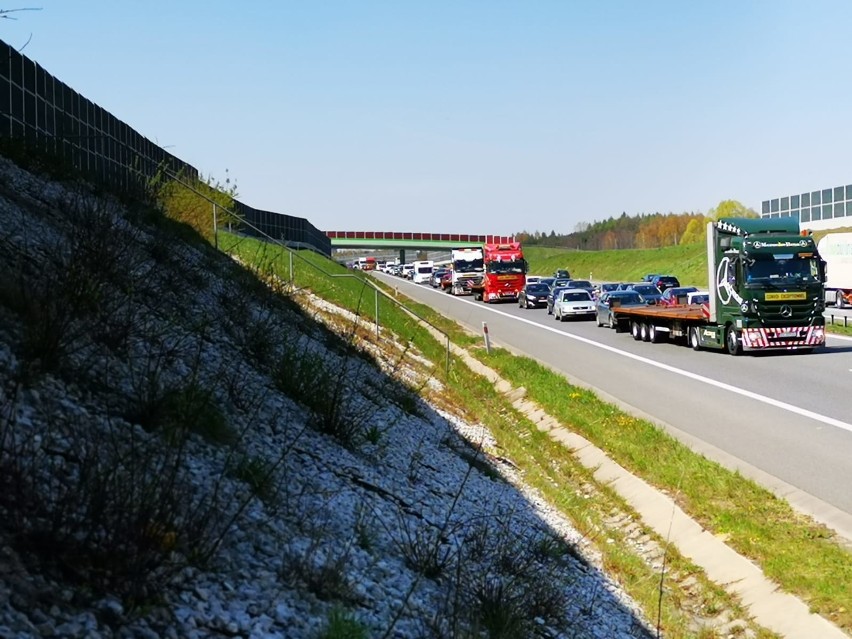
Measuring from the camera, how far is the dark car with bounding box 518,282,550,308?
196 feet

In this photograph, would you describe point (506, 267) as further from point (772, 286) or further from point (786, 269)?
point (772, 286)

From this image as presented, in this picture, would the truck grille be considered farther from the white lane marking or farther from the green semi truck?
the white lane marking

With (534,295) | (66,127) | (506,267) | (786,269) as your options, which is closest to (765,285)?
(786,269)

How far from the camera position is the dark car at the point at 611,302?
142 ft

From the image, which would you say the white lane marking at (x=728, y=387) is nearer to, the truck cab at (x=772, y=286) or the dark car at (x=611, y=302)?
the truck cab at (x=772, y=286)

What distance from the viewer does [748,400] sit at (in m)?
20.3

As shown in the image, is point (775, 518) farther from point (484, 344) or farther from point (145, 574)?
point (484, 344)

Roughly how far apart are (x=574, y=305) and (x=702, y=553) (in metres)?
38.3

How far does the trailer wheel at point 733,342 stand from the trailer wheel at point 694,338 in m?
1.61

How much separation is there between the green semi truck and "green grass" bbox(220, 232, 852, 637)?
5.88 meters

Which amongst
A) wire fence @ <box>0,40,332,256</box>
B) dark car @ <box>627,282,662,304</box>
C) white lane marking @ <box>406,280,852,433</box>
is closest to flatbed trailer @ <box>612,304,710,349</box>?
white lane marking @ <box>406,280,852,433</box>

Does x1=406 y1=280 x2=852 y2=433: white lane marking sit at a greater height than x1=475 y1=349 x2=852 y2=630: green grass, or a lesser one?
greater

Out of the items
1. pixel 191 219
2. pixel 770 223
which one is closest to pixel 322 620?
pixel 191 219

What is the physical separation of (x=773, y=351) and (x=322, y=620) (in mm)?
27056
